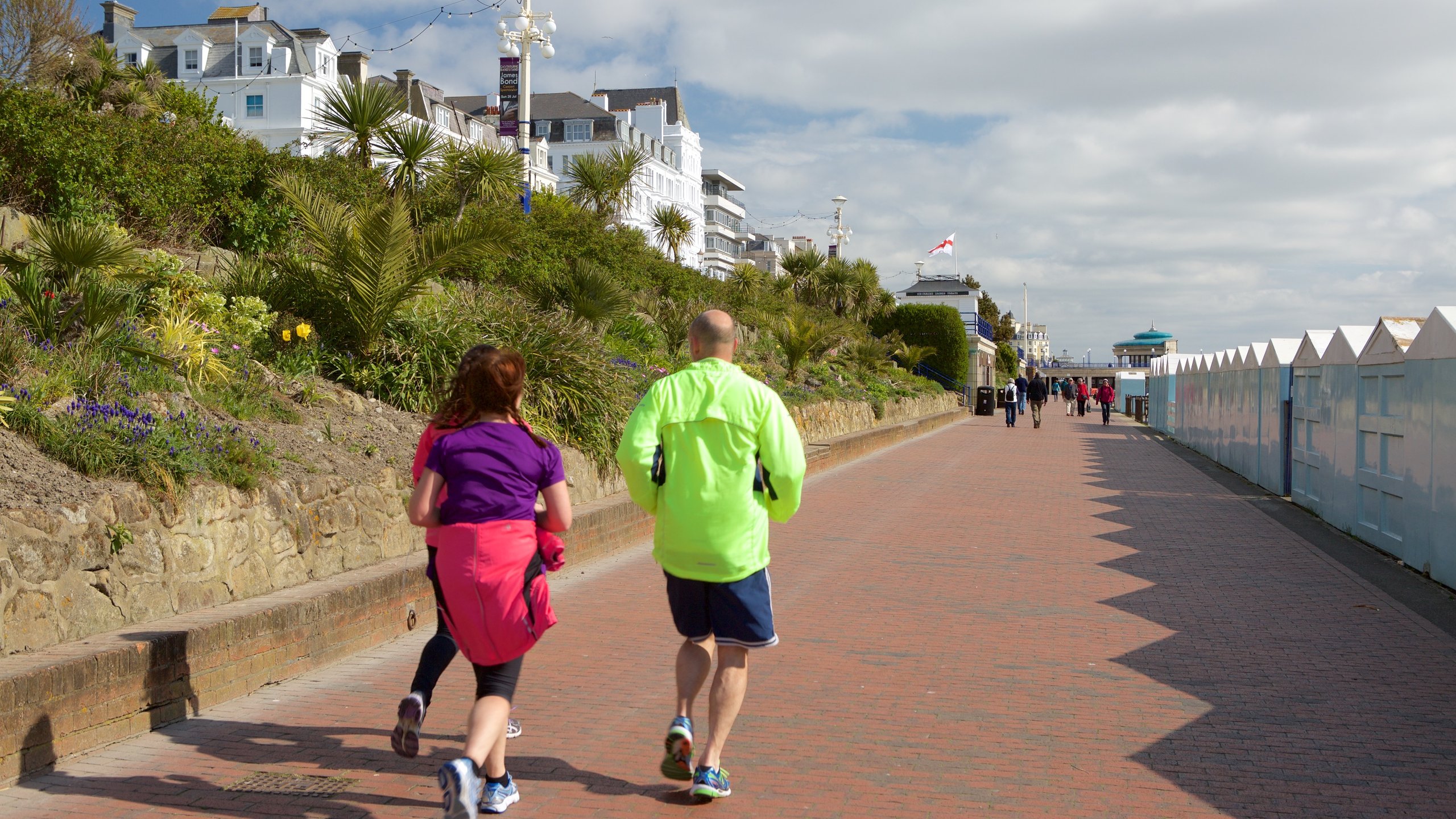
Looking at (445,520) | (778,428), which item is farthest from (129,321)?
(778,428)

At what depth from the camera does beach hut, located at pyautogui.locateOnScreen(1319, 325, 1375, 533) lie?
37.7 ft

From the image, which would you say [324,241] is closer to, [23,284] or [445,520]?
[23,284]

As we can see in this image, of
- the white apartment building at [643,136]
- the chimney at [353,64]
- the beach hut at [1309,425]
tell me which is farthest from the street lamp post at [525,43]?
the white apartment building at [643,136]

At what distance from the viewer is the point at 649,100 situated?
94375mm

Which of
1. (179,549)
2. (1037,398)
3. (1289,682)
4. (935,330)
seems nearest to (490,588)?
(179,549)

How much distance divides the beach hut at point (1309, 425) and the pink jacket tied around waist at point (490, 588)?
442 inches

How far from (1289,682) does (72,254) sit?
7673mm

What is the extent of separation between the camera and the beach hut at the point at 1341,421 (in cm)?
1148

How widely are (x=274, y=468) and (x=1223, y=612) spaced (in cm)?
614

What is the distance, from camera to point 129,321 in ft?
26.0

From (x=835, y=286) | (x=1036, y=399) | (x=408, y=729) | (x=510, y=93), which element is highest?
(x=510, y=93)

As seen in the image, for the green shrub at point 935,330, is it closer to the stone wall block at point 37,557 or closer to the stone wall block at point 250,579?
the stone wall block at point 250,579

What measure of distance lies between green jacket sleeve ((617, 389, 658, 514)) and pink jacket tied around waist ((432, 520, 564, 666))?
0.43m

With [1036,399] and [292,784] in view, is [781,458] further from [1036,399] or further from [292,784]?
[1036,399]
